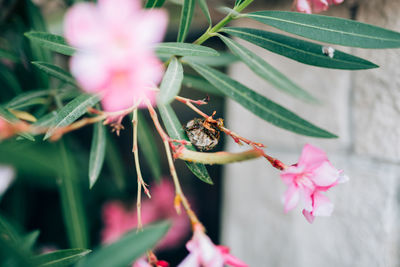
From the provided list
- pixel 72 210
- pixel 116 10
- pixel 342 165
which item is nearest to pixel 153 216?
pixel 72 210

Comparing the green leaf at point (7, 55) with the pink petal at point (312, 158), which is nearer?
the pink petal at point (312, 158)

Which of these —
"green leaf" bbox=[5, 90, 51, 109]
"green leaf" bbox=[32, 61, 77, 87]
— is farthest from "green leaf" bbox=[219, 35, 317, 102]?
"green leaf" bbox=[5, 90, 51, 109]

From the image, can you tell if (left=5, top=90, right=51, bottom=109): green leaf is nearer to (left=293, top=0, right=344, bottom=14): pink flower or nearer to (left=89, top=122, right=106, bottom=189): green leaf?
(left=89, top=122, right=106, bottom=189): green leaf

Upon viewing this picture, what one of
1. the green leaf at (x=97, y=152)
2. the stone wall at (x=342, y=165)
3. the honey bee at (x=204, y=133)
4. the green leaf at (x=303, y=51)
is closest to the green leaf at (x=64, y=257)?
the green leaf at (x=97, y=152)

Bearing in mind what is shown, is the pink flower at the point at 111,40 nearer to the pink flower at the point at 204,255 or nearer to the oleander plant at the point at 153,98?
the oleander plant at the point at 153,98

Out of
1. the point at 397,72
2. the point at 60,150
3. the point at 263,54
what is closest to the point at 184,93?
the point at 263,54

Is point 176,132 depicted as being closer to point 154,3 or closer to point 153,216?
point 154,3
